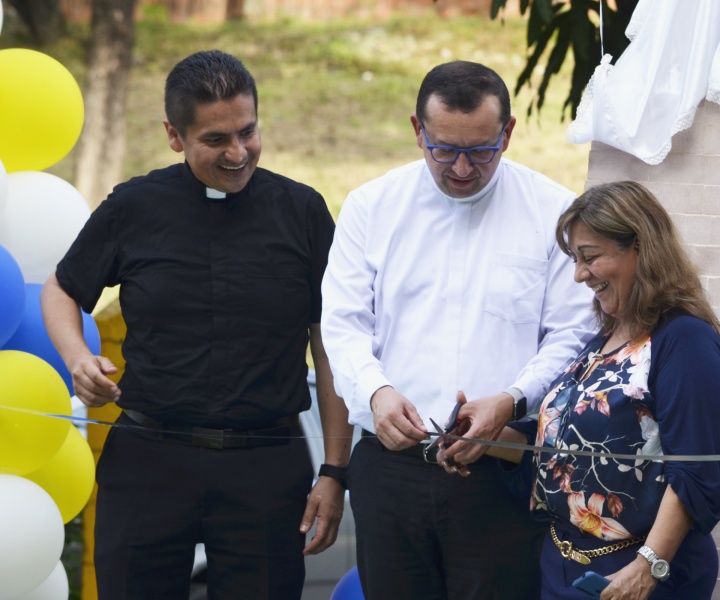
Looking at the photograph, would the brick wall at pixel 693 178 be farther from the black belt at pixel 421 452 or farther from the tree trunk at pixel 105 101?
the tree trunk at pixel 105 101

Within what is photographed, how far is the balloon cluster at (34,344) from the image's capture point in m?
3.07

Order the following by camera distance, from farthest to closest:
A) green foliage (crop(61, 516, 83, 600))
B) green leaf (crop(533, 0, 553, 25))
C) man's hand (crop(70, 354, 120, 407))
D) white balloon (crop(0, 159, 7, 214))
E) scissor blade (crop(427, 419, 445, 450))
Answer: green foliage (crop(61, 516, 83, 600)) < green leaf (crop(533, 0, 553, 25)) < white balloon (crop(0, 159, 7, 214)) < man's hand (crop(70, 354, 120, 407)) < scissor blade (crop(427, 419, 445, 450))

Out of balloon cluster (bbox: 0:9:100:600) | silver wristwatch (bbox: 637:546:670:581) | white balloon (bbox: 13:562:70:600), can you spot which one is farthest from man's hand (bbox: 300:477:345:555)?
white balloon (bbox: 13:562:70:600)

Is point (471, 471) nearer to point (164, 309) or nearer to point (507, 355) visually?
point (507, 355)

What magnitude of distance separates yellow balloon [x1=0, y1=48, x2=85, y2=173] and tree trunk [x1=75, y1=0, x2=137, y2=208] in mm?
7427

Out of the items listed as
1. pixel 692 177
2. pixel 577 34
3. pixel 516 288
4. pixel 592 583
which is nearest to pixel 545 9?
pixel 577 34

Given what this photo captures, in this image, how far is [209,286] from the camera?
2.83 meters

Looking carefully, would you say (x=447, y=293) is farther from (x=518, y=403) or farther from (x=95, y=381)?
(x=95, y=381)

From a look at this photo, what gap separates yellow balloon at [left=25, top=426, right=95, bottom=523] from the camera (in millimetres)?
3352

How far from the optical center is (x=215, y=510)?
279 centimetres

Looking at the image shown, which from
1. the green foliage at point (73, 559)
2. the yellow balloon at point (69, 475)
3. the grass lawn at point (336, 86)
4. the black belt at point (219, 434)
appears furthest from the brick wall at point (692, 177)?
the grass lawn at point (336, 86)

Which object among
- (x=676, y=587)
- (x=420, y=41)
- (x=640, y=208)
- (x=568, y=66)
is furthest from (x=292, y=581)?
(x=420, y=41)

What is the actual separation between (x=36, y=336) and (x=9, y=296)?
301 millimetres

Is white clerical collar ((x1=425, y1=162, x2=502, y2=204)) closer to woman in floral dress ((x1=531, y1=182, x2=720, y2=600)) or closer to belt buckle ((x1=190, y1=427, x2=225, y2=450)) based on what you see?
woman in floral dress ((x1=531, y1=182, x2=720, y2=600))
